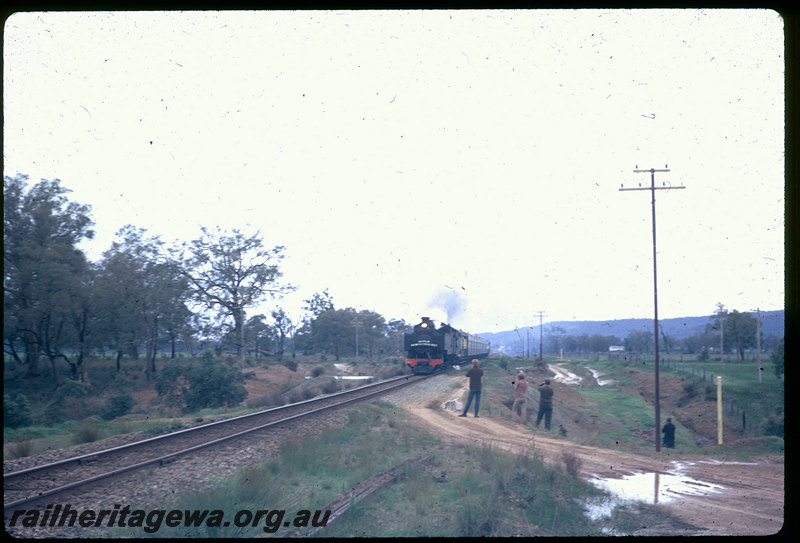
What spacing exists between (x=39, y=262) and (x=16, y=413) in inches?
313

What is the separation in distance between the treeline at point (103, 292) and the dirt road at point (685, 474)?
20526mm

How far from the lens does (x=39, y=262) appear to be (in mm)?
26688

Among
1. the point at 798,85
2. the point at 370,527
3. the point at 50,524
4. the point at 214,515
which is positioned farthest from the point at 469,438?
the point at 798,85

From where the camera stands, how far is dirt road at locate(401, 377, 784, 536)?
7.81 metres

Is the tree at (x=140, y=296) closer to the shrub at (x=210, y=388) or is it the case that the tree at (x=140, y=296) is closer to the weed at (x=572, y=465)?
the shrub at (x=210, y=388)

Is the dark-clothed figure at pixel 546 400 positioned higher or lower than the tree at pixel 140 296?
lower

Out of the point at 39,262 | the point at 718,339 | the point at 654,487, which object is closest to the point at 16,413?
the point at 39,262

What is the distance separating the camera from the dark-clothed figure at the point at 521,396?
19.2m

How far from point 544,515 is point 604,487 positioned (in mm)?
2608

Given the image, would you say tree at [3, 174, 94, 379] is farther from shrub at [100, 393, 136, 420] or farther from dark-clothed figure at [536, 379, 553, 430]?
dark-clothed figure at [536, 379, 553, 430]

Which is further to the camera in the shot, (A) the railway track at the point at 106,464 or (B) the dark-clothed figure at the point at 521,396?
(B) the dark-clothed figure at the point at 521,396

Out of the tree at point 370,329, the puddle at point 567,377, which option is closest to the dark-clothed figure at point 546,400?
the puddle at point 567,377

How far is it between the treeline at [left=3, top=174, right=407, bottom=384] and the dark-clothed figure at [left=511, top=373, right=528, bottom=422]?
20394 mm

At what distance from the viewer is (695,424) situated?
2828 cm
